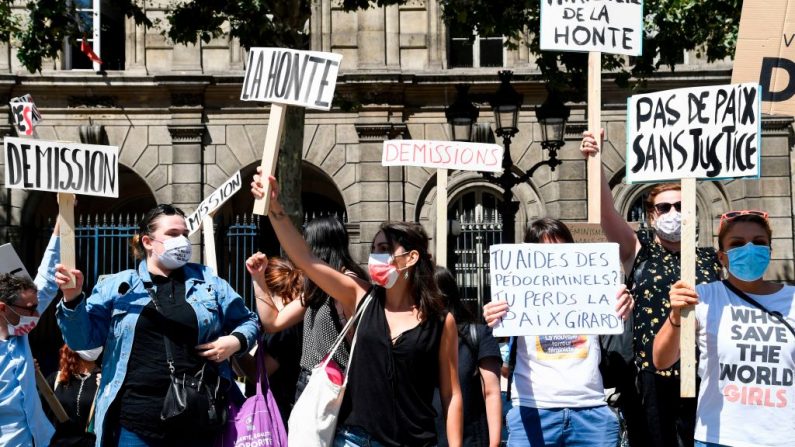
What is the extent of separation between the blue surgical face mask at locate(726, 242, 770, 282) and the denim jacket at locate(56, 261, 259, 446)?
226 cm

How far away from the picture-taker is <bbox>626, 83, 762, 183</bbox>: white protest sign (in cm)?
506

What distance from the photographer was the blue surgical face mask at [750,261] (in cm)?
456

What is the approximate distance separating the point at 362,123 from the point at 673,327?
1483cm

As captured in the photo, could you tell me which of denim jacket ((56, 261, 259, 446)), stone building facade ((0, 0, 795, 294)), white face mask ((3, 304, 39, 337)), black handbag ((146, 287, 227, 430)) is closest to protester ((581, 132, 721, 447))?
denim jacket ((56, 261, 259, 446))

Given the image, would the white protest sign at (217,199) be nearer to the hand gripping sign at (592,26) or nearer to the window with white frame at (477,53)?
the hand gripping sign at (592,26)

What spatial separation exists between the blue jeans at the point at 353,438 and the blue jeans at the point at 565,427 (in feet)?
3.12

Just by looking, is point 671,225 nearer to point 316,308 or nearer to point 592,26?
point 592,26

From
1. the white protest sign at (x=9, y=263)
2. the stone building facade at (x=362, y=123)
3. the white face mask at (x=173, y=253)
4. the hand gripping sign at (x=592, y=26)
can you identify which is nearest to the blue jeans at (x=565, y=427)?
the white face mask at (x=173, y=253)

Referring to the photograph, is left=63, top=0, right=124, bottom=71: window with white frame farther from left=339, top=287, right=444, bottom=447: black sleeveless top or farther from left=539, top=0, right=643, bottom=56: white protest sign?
left=339, top=287, right=444, bottom=447: black sleeveless top

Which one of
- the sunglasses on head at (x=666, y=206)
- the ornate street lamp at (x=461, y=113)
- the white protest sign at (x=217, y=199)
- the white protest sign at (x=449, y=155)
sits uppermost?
the ornate street lamp at (x=461, y=113)

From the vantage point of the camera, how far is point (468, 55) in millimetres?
19859

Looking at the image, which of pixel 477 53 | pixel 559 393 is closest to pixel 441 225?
pixel 559 393

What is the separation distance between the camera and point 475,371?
5.79 m

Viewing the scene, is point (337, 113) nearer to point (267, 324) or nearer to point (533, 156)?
point (533, 156)
